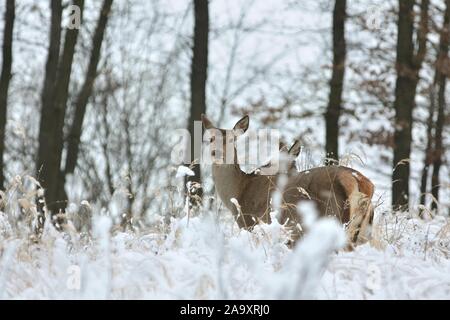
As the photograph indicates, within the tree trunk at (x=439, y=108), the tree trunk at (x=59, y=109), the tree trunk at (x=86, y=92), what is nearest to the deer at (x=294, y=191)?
the tree trunk at (x=59, y=109)

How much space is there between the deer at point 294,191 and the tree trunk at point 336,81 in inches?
273

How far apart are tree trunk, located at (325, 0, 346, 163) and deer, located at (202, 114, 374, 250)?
694cm

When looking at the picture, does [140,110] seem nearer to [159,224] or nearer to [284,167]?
[284,167]

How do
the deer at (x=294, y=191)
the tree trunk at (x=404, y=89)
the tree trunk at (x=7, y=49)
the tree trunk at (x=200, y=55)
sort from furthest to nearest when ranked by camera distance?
the tree trunk at (x=7, y=49) → the tree trunk at (x=404, y=89) → the tree trunk at (x=200, y=55) → the deer at (x=294, y=191)

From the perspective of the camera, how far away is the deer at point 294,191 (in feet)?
21.8

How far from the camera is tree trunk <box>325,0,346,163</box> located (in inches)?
660

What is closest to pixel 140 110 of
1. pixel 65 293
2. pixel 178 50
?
pixel 178 50

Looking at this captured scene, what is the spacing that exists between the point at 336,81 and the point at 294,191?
9.68 metres

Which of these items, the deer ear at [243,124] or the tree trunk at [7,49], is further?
the tree trunk at [7,49]

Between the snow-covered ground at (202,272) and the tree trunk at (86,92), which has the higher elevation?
the tree trunk at (86,92)

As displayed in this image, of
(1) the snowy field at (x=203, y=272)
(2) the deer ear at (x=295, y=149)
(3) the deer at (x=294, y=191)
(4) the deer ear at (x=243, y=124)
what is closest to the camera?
(1) the snowy field at (x=203, y=272)

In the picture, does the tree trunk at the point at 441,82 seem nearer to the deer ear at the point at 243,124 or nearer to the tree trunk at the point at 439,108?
the tree trunk at the point at 439,108

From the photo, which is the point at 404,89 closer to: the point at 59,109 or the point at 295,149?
the point at 59,109

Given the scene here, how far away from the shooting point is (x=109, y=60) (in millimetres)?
28406
